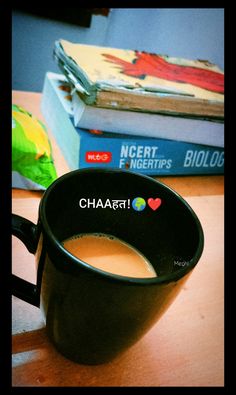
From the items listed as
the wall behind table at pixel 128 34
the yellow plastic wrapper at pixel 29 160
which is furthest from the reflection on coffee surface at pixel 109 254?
the wall behind table at pixel 128 34

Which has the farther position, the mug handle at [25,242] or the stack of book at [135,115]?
the stack of book at [135,115]

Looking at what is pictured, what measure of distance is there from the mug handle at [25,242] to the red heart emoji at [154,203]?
0.11 metres

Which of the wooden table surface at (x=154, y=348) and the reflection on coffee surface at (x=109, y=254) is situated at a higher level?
the reflection on coffee surface at (x=109, y=254)

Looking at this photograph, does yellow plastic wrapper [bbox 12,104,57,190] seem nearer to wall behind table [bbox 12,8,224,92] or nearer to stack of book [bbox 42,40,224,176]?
stack of book [bbox 42,40,224,176]

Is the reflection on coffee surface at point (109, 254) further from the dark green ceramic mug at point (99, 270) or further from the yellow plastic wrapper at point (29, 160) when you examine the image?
the yellow plastic wrapper at point (29, 160)

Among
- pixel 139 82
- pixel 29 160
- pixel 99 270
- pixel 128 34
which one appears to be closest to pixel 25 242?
pixel 99 270

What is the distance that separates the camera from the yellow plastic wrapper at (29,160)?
1.57 feet

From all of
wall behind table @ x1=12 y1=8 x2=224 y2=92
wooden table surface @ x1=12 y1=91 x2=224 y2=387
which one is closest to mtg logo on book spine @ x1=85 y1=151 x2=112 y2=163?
wooden table surface @ x1=12 y1=91 x2=224 y2=387

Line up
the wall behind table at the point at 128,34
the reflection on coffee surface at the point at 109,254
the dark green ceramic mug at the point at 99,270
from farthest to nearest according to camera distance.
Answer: the wall behind table at the point at 128,34
the reflection on coffee surface at the point at 109,254
the dark green ceramic mug at the point at 99,270

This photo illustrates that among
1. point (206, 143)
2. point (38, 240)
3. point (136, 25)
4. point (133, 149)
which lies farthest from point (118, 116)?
point (136, 25)

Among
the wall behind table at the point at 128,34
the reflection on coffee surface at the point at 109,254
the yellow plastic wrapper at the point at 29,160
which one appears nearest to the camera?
the reflection on coffee surface at the point at 109,254

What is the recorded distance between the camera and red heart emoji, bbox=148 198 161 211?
0.32 m

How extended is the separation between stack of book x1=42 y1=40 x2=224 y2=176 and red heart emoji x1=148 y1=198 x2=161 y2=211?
204 mm

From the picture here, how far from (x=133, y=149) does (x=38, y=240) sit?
308 mm
